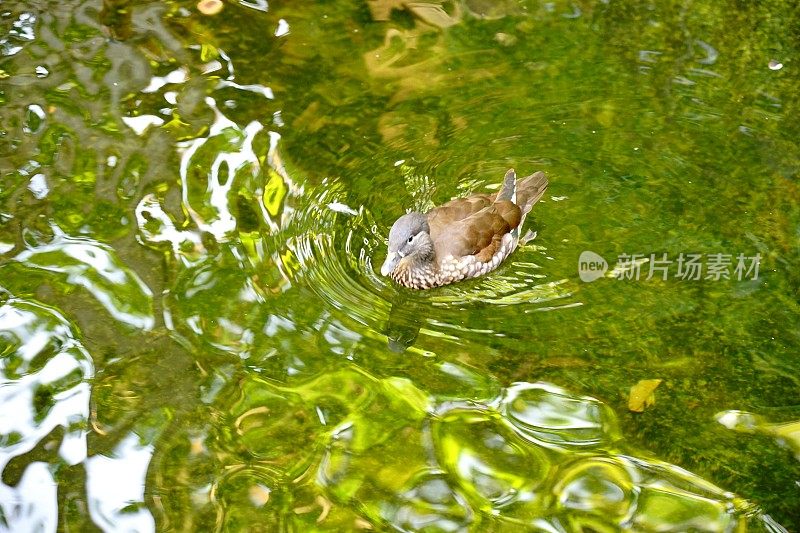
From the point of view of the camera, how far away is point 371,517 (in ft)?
13.4

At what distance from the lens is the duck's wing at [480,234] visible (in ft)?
16.9

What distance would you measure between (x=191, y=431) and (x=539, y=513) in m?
1.64

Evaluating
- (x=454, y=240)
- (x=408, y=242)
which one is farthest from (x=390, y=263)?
(x=454, y=240)

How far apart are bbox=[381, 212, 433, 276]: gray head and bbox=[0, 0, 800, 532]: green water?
9.3 inches

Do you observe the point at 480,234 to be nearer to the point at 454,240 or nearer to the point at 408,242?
the point at 454,240

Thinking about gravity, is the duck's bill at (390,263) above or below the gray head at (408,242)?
below

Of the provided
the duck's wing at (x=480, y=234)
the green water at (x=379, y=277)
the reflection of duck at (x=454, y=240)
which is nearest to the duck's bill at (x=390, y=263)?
the reflection of duck at (x=454, y=240)

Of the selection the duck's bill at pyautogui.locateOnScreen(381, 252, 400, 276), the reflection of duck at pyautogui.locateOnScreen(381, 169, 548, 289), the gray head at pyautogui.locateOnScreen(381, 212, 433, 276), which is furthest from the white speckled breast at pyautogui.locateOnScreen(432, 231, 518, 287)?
the duck's bill at pyautogui.locateOnScreen(381, 252, 400, 276)

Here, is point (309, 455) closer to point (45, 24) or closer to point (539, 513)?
point (539, 513)

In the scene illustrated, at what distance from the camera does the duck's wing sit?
16.9 ft

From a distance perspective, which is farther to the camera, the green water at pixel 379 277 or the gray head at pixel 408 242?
the gray head at pixel 408 242

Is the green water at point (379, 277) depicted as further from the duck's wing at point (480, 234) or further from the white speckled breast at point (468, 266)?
the duck's wing at point (480, 234)

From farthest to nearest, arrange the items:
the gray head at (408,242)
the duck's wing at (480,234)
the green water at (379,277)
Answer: the duck's wing at (480,234), the gray head at (408,242), the green water at (379,277)

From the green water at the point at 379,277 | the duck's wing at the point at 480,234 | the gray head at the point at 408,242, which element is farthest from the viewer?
Answer: the duck's wing at the point at 480,234
